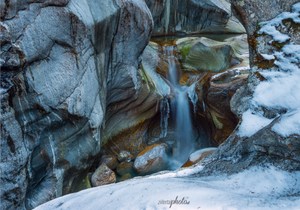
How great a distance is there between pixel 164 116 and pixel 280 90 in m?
7.43

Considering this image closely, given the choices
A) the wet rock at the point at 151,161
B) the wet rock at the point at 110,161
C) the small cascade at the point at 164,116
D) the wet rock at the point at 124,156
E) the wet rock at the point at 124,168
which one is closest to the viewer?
the wet rock at the point at 151,161

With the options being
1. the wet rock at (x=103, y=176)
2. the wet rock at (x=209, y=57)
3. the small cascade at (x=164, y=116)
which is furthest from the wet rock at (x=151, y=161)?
the wet rock at (x=209, y=57)

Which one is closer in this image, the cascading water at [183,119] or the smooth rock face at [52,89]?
the smooth rock face at [52,89]

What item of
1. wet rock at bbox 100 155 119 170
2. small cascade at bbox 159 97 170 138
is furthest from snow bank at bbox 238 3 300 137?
small cascade at bbox 159 97 170 138

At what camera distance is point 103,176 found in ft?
27.6

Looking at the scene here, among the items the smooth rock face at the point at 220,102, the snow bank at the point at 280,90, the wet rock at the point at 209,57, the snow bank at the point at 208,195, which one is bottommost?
the smooth rock face at the point at 220,102

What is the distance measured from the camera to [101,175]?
8430 mm

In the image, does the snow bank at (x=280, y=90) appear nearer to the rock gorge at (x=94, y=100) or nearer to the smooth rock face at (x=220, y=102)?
the rock gorge at (x=94, y=100)

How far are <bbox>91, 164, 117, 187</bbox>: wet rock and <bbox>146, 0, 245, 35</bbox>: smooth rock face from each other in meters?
10.3

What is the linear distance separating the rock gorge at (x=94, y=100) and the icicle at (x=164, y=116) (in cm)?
4

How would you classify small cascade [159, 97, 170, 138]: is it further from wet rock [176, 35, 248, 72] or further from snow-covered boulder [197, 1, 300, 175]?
snow-covered boulder [197, 1, 300, 175]

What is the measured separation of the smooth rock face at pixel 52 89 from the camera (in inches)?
211

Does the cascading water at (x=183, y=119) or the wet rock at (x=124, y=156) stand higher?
the cascading water at (x=183, y=119)

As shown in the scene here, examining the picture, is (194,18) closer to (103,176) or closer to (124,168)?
(124,168)
